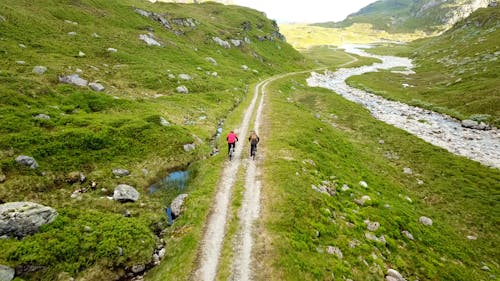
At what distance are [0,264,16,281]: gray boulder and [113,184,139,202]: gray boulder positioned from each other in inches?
308

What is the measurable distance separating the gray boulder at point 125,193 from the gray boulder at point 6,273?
25.6ft

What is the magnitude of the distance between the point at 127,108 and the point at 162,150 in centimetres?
1139

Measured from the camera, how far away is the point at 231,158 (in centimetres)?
2822

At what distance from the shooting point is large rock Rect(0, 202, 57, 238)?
14.8 metres

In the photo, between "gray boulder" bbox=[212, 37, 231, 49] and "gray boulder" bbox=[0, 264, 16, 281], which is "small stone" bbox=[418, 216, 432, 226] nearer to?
"gray boulder" bbox=[0, 264, 16, 281]

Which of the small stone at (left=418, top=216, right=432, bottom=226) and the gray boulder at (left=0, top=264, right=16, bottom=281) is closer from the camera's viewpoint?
the gray boulder at (left=0, top=264, right=16, bottom=281)

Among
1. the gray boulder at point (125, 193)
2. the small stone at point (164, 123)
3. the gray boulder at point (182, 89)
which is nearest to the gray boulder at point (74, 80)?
the small stone at point (164, 123)

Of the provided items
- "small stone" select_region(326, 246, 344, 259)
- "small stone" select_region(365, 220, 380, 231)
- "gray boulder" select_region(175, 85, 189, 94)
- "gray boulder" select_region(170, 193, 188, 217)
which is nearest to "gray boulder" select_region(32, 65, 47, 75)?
"gray boulder" select_region(175, 85, 189, 94)

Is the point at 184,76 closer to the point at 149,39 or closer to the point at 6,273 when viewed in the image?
the point at 149,39

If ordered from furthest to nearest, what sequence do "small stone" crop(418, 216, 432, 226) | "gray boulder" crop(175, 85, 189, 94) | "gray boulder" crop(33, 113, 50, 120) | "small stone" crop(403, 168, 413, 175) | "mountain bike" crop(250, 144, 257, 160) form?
"gray boulder" crop(175, 85, 189, 94), "small stone" crop(403, 168, 413, 175), "mountain bike" crop(250, 144, 257, 160), "gray boulder" crop(33, 113, 50, 120), "small stone" crop(418, 216, 432, 226)

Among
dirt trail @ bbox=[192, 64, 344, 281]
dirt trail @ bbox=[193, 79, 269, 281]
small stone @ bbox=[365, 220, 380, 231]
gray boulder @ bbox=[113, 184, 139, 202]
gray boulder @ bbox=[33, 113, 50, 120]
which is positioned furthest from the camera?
gray boulder @ bbox=[33, 113, 50, 120]

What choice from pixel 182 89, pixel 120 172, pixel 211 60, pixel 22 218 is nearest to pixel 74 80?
pixel 182 89

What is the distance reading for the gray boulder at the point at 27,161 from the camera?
20.8m

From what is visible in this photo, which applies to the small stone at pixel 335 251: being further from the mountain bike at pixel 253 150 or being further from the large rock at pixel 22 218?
the large rock at pixel 22 218
